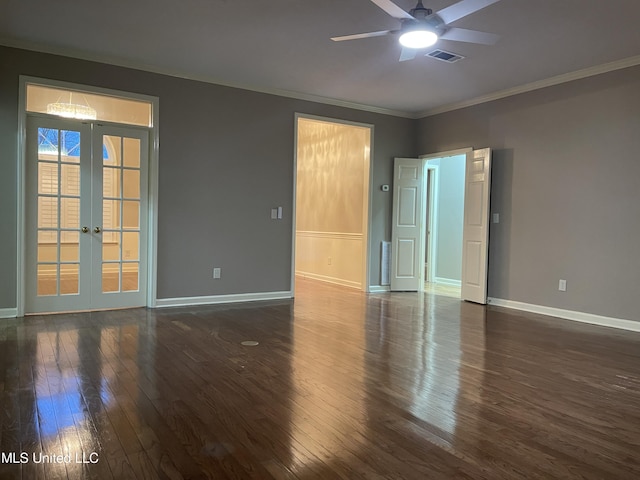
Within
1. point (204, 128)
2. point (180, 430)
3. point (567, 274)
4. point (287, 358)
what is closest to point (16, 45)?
point (204, 128)

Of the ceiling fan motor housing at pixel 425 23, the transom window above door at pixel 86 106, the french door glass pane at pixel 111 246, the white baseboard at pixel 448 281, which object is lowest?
the white baseboard at pixel 448 281

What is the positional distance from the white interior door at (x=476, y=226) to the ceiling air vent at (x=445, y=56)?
1.63 meters

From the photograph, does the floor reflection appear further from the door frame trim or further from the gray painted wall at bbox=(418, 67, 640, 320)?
the gray painted wall at bbox=(418, 67, 640, 320)

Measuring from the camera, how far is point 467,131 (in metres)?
6.55

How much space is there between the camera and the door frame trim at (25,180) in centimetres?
466

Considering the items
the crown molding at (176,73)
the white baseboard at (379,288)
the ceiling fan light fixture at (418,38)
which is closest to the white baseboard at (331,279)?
the white baseboard at (379,288)

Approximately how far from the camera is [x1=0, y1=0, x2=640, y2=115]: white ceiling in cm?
373

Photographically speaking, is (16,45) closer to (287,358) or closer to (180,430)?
(287,358)

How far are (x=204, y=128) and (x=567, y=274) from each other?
15.1 ft

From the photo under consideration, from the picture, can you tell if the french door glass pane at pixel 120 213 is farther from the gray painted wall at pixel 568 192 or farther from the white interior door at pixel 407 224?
the gray painted wall at pixel 568 192

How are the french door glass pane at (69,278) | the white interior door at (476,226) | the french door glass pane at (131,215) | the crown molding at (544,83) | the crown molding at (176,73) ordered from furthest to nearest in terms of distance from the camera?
the white interior door at (476,226) → the french door glass pane at (131,215) → the french door glass pane at (69,278) → the crown molding at (544,83) → the crown molding at (176,73)

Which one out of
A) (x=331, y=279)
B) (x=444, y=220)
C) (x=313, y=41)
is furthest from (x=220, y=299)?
(x=444, y=220)

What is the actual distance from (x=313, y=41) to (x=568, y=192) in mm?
3337

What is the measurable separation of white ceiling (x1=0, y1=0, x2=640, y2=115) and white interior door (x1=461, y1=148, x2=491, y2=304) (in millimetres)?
969
